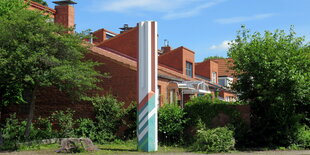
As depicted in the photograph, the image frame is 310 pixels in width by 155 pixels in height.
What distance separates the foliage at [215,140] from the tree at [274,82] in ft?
6.08

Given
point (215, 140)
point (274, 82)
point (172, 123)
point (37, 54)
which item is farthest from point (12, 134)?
point (274, 82)

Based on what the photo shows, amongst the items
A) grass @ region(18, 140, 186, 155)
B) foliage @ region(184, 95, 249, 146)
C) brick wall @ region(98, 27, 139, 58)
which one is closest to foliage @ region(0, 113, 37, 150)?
grass @ region(18, 140, 186, 155)

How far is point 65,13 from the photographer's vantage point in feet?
90.8

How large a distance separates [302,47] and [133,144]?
797cm

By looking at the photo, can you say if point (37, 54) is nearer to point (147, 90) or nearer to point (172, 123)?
point (147, 90)

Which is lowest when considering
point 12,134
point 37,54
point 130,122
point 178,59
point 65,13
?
point 12,134

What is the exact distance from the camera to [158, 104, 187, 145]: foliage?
53.0 ft

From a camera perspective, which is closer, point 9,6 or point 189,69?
point 9,6

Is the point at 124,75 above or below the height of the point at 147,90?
above

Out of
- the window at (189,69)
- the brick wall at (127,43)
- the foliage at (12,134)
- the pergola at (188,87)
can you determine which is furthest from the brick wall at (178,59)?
the foliage at (12,134)

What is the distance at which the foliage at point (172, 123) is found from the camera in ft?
53.0

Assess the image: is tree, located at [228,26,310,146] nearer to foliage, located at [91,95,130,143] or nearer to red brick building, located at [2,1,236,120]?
red brick building, located at [2,1,236,120]

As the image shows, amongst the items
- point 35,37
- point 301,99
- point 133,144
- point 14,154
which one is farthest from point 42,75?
point 301,99

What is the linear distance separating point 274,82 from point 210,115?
10.3 feet
